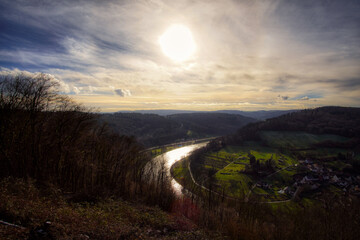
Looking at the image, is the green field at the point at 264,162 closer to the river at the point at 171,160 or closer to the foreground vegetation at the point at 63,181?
the river at the point at 171,160

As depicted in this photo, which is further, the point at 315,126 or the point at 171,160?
the point at 315,126

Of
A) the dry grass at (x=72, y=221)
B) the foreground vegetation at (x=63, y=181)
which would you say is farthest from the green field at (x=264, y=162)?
the dry grass at (x=72, y=221)

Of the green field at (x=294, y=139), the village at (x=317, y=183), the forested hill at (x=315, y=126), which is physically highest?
the forested hill at (x=315, y=126)

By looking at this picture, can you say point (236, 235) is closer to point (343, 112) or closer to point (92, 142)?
point (92, 142)

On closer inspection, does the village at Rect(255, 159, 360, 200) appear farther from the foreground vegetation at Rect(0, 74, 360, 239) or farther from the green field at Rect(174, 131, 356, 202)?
the foreground vegetation at Rect(0, 74, 360, 239)

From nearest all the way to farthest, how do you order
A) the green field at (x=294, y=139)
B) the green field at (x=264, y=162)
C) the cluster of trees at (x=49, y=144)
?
1. the cluster of trees at (x=49, y=144)
2. the green field at (x=264, y=162)
3. the green field at (x=294, y=139)

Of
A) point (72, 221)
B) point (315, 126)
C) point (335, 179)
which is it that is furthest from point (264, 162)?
point (72, 221)

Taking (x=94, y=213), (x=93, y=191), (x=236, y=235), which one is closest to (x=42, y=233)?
(x=94, y=213)

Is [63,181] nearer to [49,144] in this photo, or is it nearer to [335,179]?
[49,144]

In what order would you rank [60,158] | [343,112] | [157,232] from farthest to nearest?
[343,112], [60,158], [157,232]

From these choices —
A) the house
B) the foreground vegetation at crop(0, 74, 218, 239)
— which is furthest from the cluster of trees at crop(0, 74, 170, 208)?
the house

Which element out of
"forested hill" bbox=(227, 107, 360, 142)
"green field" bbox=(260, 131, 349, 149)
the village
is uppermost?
"forested hill" bbox=(227, 107, 360, 142)
